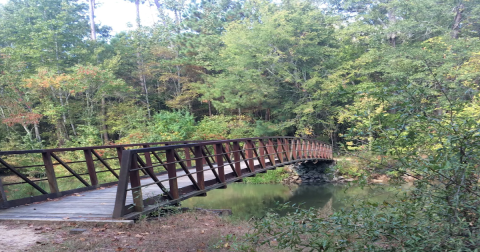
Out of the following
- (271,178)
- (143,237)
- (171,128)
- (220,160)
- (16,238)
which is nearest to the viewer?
(16,238)

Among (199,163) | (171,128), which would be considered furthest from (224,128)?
(199,163)

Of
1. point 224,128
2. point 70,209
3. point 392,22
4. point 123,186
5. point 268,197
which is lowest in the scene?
point 268,197

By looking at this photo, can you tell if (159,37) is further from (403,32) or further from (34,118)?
(403,32)

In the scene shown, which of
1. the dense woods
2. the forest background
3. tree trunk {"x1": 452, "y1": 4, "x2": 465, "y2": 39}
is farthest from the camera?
tree trunk {"x1": 452, "y1": 4, "x2": 465, "y2": 39}

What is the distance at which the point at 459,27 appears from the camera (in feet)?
61.4

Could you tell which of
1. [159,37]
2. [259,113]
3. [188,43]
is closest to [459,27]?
[259,113]

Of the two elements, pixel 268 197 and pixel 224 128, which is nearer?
pixel 268 197

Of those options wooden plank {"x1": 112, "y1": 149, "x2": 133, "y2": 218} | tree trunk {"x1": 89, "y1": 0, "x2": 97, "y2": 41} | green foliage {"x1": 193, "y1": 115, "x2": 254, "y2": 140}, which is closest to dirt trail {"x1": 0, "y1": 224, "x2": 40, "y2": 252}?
wooden plank {"x1": 112, "y1": 149, "x2": 133, "y2": 218}

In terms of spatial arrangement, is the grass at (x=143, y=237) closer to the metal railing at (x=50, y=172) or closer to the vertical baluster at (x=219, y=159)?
the metal railing at (x=50, y=172)

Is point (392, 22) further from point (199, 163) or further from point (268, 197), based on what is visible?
point (199, 163)

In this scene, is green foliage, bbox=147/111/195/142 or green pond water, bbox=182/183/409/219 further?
green foliage, bbox=147/111/195/142

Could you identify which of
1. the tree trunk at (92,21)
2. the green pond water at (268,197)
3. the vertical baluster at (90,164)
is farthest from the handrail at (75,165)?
the tree trunk at (92,21)

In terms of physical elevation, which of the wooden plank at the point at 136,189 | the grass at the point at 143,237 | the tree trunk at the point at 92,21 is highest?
the tree trunk at the point at 92,21

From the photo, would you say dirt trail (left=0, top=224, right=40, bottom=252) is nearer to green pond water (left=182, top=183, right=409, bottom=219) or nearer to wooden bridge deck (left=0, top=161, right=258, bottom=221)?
wooden bridge deck (left=0, top=161, right=258, bottom=221)
